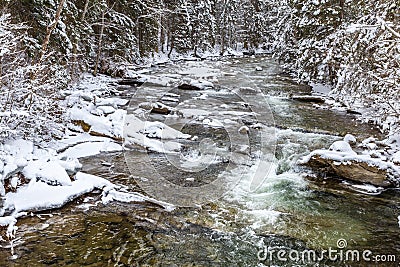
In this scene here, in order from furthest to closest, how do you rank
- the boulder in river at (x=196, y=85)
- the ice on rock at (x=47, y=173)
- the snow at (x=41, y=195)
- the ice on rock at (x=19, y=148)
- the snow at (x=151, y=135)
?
the boulder in river at (x=196, y=85) < the snow at (x=151, y=135) < the ice on rock at (x=19, y=148) < the ice on rock at (x=47, y=173) < the snow at (x=41, y=195)

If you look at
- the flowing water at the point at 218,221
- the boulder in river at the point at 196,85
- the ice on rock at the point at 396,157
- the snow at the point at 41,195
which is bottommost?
the flowing water at the point at 218,221

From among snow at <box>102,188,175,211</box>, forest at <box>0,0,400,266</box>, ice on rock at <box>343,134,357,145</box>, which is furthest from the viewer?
ice on rock at <box>343,134,357,145</box>

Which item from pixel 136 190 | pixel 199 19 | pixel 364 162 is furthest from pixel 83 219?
pixel 199 19

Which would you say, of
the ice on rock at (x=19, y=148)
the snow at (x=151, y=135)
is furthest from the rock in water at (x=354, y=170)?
the ice on rock at (x=19, y=148)

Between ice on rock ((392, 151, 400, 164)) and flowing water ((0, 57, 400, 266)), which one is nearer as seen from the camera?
flowing water ((0, 57, 400, 266))

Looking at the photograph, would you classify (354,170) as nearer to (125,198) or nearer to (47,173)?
(125,198)

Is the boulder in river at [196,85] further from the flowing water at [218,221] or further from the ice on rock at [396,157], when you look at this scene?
the ice on rock at [396,157]

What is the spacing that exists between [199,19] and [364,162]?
2815 centimetres

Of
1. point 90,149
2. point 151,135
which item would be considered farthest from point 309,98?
point 90,149

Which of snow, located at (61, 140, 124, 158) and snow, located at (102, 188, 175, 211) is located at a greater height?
snow, located at (61, 140, 124, 158)

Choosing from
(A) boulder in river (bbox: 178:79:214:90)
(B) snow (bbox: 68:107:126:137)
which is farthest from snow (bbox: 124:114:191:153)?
(A) boulder in river (bbox: 178:79:214:90)

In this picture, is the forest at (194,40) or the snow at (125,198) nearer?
the snow at (125,198)

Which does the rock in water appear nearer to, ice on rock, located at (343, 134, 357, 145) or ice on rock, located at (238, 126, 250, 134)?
ice on rock, located at (343, 134, 357, 145)

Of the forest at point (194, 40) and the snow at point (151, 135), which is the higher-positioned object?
the forest at point (194, 40)
